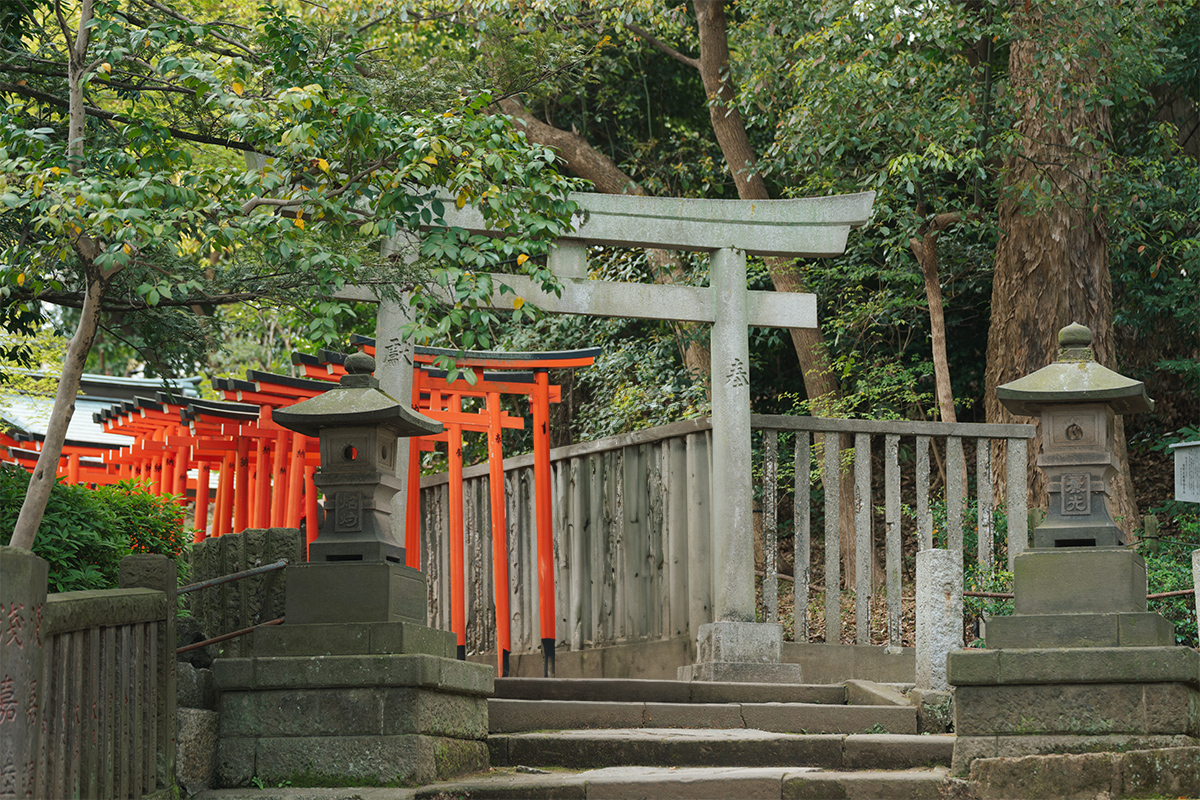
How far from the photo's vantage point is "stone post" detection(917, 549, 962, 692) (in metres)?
6.97

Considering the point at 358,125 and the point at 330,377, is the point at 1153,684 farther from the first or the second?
the point at 330,377

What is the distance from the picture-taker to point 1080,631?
570 centimetres

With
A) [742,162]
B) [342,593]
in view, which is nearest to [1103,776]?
[342,593]

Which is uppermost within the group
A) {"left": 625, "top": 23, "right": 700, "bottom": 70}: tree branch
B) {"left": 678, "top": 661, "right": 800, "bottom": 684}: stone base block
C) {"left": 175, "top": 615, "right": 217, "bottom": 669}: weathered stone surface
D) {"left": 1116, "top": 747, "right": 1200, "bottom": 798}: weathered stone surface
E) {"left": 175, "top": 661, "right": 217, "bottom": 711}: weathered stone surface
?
{"left": 625, "top": 23, "right": 700, "bottom": 70}: tree branch

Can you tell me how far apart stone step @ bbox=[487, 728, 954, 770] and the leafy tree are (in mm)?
2347

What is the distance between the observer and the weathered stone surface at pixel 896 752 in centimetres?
607

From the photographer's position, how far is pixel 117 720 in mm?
4887

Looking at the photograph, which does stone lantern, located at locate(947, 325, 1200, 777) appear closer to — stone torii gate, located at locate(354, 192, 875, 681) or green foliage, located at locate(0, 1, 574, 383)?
stone torii gate, located at locate(354, 192, 875, 681)

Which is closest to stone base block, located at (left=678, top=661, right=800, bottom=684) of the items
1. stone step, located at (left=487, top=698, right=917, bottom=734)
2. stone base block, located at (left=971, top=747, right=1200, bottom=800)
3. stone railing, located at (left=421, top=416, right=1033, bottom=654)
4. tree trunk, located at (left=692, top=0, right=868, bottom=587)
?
stone railing, located at (left=421, top=416, right=1033, bottom=654)

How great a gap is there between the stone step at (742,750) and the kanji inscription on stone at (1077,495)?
1.33m

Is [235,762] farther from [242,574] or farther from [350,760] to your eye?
[242,574]

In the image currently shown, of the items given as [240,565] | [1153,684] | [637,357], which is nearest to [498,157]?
[240,565]

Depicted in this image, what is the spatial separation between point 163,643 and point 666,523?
4.67 metres

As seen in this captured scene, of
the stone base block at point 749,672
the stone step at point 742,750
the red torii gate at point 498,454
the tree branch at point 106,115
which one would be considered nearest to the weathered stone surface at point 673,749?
the stone step at point 742,750
